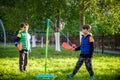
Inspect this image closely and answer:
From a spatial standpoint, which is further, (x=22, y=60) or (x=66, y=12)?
(x=66, y=12)

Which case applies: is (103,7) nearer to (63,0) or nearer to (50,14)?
(63,0)

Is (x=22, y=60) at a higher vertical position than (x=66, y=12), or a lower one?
lower

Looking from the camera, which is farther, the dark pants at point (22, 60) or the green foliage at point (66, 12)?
the green foliage at point (66, 12)

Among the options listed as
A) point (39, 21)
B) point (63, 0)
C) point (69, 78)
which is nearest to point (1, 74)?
point (69, 78)

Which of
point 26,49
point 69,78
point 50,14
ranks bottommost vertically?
point 69,78

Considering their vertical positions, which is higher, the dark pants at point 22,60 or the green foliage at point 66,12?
the green foliage at point 66,12

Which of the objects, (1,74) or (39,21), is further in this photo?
(39,21)

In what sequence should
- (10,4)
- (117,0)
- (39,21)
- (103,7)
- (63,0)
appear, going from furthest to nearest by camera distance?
(10,4) → (39,21) → (63,0) → (103,7) → (117,0)

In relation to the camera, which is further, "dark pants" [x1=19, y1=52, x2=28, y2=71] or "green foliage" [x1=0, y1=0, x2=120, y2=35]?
"green foliage" [x1=0, y1=0, x2=120, y2=35]

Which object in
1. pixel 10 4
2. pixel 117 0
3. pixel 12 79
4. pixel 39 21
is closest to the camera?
pixel 12 79

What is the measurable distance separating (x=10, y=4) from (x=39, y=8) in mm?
10256

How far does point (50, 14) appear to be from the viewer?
27.6 metres

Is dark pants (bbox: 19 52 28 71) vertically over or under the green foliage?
under

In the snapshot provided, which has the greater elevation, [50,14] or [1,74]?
[50,14]
